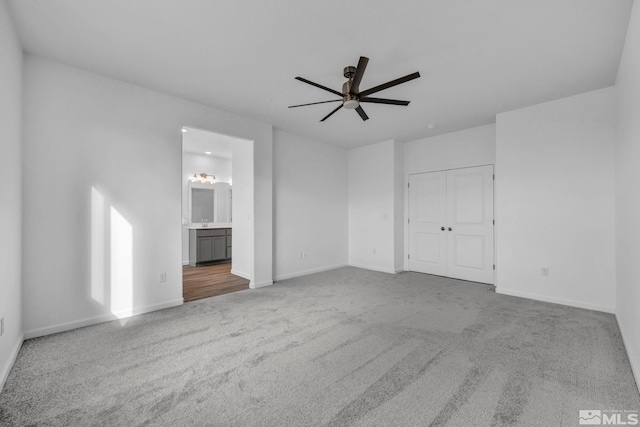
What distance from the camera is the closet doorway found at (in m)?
4.93

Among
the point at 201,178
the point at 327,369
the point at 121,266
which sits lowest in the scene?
the point at 327,369

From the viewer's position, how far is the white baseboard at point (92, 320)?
9.04 feet

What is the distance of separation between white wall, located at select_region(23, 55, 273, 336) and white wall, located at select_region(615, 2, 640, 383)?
4554 millimetres

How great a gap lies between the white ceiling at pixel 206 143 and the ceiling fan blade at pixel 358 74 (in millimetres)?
3148

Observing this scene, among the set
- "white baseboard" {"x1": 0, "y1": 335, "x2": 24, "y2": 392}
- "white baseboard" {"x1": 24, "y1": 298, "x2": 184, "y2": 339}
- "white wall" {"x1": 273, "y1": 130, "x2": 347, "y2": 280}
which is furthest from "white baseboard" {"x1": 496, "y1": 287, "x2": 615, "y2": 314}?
"white baseboard" {"x1": 0, "y1": 335, "x2": 24, "y2": 392}

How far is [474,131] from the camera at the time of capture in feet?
16.5

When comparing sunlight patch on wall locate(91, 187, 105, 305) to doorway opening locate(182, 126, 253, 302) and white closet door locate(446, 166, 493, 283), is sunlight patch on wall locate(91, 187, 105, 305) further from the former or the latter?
white closet door locate(446, 166, 493, 283)

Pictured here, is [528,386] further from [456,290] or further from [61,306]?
[61,306]

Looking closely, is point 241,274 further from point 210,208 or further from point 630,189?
point 630,189

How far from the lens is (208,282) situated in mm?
4973

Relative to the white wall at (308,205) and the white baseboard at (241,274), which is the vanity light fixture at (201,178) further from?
the white wall at (308,205)

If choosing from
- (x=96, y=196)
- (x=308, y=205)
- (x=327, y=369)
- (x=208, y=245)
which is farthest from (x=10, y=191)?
(x=208, y=245)

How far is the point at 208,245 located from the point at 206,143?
94.2 inches

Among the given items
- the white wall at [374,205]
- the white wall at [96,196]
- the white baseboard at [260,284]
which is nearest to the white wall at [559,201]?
the white wall at [374,205]
